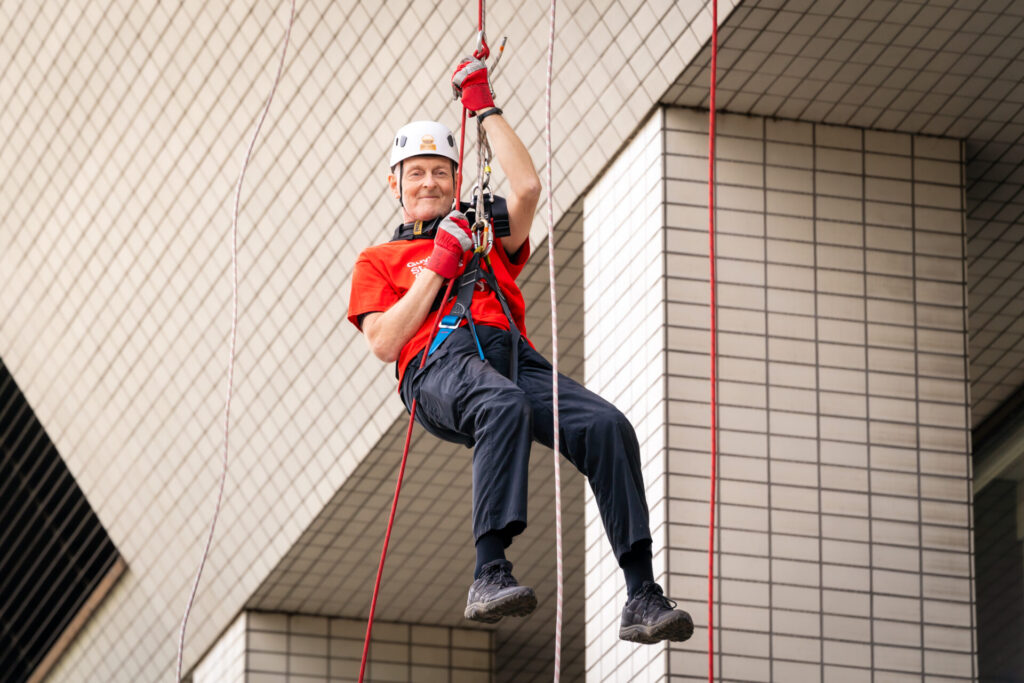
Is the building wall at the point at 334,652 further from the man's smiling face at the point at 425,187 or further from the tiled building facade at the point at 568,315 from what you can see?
the man's smiling face at the point at 425,187

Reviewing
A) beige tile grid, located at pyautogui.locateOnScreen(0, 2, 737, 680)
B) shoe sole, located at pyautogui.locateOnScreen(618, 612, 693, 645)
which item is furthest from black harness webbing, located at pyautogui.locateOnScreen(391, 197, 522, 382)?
beige tile grid, located at pyautogui.locateOnScreen(0, 2, 737, 680)

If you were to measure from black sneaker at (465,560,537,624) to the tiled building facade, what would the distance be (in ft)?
7.24

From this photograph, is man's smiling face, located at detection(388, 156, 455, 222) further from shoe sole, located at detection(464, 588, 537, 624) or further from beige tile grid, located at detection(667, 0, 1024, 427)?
beige tile grid, located at detection(667, 0, 1024, 427)

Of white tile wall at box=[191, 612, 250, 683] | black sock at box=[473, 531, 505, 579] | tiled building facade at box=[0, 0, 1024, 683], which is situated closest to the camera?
black sock at box=[473, 531, 505, 579]

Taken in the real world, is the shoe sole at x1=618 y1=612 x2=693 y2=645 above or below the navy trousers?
below

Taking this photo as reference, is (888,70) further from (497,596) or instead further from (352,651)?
(352,651)

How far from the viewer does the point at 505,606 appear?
5418 millimetres

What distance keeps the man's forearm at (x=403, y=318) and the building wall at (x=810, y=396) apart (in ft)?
6.70

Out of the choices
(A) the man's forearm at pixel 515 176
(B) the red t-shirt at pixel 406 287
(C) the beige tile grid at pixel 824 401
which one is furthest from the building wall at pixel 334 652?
(A) the man's forearm at pixel 515 176

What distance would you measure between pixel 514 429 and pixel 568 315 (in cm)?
406

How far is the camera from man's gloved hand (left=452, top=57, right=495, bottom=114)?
6117 mm

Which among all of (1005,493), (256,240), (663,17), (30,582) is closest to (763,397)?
(663,17)

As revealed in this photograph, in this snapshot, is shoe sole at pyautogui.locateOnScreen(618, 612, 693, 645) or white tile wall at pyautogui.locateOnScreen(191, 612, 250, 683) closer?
shoe sole at pyautogui.locateOnScreen(618, 612, 693, 645)

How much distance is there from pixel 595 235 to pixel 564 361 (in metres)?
1.54
